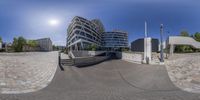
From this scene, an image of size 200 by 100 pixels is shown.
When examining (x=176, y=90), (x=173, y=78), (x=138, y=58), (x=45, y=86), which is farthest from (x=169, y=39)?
(x=45, y=86)

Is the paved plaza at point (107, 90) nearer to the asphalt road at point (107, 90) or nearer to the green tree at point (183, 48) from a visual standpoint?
the asphalt road at point (107, 90)

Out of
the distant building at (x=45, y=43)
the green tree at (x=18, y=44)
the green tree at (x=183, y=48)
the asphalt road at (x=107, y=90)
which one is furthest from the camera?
the green tree at (x=183, y=48)

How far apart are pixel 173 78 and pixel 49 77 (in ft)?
26.0

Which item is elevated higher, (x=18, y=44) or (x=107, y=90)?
(x=18, y=44)

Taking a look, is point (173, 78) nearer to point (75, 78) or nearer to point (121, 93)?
point (121, 93)

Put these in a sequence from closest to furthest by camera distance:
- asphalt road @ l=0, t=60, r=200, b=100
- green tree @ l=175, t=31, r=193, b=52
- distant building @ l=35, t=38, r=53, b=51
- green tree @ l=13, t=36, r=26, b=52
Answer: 1. asphalt road @ l=0, t=60, r=200, b=100
2. distant building @ l=35, t=38, r=53, b=51
3. green tree @ l=13, t=36, r=26, b=52
4. green tree @ l=175, t=31, r=193, b=52

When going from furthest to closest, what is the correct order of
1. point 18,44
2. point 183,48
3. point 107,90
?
point 183,48 < point 18,44 < point 107,90

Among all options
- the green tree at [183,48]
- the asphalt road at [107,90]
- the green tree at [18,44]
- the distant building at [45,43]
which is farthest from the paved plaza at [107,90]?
the green tree at [183,48]

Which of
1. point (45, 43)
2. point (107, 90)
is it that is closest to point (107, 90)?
point (107, 90)

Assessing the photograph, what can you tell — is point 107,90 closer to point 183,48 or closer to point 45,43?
point 45,43

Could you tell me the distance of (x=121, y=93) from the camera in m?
7.70

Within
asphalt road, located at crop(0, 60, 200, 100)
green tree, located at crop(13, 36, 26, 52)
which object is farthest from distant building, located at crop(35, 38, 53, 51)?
asphalt road, located at crop(0, 60, 200, 100)

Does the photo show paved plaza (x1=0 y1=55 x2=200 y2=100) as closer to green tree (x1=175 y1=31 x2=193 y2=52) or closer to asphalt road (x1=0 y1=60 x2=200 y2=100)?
asphalt road (x1=0 y1=60 x2=200 y2=100)

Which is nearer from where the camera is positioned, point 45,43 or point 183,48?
point 183,48
